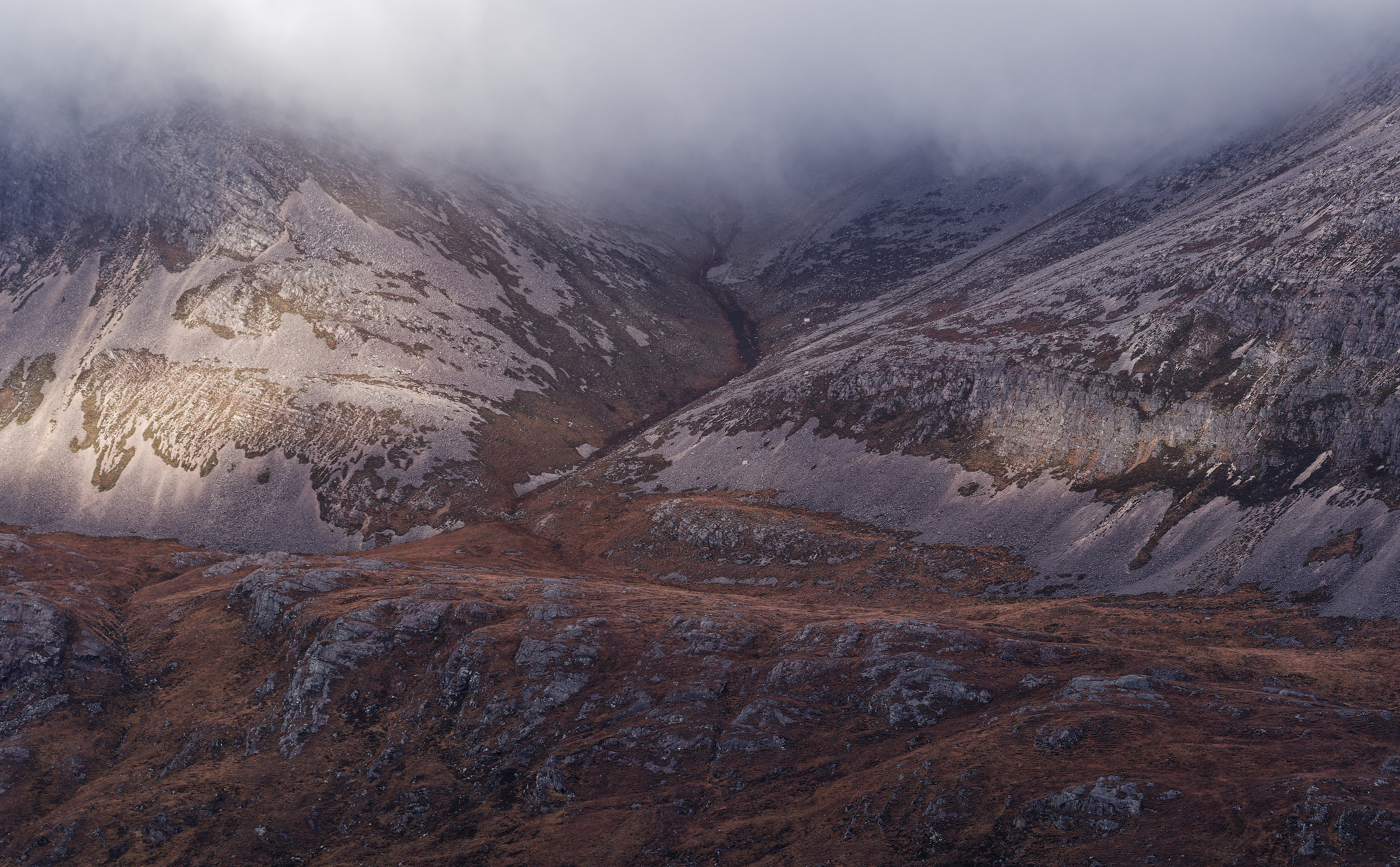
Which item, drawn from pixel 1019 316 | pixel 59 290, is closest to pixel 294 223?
pixel 59 290

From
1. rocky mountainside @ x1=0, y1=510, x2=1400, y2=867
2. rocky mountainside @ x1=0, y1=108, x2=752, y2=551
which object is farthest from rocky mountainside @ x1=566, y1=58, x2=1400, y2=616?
rocky mountainside @ x1=0, y1=108, x2=752, y2=551

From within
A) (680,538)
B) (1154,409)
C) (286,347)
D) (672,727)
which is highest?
(286,347)

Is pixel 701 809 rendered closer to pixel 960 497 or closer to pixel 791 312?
pixel 960 497

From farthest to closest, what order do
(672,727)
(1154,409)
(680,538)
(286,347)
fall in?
1. (286,347)
2. (680,538)
3. (1154,409)
4. (672,727)

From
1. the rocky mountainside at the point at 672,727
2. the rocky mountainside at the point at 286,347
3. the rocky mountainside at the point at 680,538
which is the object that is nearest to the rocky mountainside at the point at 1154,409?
the rocky mountainside at the point at 680,538

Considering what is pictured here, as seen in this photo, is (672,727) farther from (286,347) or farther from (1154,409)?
(286,347)

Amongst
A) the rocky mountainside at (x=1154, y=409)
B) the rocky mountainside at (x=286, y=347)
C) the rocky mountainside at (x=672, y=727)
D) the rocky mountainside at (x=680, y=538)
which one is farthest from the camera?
the rocky mountainside at (x=286, y=347)

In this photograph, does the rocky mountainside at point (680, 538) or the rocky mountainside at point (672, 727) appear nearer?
the rocky mountainside at point (672, 727)

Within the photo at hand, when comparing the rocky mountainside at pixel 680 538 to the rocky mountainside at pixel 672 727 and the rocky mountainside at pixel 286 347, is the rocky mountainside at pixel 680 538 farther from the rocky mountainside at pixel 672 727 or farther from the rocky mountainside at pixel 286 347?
the rocky mountainside at pixel 286 347

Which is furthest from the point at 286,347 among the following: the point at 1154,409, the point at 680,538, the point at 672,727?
the point at 1154,409
